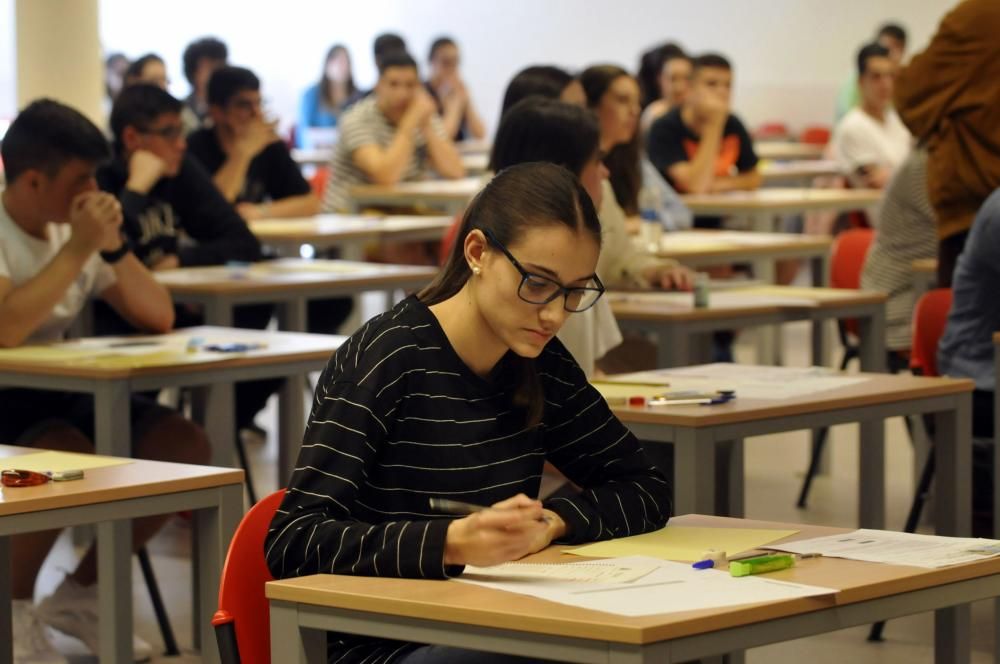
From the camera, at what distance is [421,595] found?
178 cm

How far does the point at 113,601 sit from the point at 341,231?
351cm

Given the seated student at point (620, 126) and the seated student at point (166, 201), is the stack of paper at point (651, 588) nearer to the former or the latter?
the seated student at point (620, 126)

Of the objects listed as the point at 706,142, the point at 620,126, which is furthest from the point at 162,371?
the point at 706,142

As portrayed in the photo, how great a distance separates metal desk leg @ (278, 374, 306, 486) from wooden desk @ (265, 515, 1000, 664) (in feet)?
7.18

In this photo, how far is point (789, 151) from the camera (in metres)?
11.5

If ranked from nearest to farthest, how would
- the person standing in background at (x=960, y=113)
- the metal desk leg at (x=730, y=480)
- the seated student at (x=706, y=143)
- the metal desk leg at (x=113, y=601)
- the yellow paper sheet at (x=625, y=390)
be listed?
the metal desk leg at (x=113, y=601) → the yellow paper sheet at (x=625, y=390) → the metal desk leg at (x=730, y=480) → the person standing in background at (x=960, y=113) → the seated student at (x=706, y=143)

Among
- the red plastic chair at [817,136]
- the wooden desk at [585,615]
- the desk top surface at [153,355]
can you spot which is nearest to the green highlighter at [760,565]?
the wooden desk at [585,615]

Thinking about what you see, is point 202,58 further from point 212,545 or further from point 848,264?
point 212,545

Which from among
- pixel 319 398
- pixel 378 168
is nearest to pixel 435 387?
pixel 319 398

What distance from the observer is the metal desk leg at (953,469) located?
329 centimetres

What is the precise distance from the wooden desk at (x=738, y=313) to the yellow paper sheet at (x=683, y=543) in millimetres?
1892

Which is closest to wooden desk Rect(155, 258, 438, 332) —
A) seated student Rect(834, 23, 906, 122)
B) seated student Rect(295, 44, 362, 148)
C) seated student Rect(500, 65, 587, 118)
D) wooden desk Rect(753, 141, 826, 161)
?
seated student Rect(500, 65, 587, 118)

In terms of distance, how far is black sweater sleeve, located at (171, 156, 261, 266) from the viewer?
5141 millimetres

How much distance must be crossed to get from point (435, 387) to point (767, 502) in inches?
121
